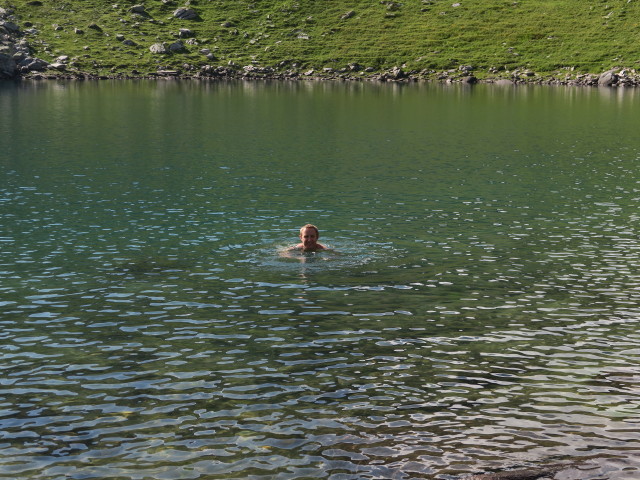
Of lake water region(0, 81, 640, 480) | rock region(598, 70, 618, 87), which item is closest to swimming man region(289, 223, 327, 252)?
lake water region(0, 81, 640, 480)

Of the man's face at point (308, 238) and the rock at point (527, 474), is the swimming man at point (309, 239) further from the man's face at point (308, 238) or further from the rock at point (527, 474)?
the rock at point (527, 474)

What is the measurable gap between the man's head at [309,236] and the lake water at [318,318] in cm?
85

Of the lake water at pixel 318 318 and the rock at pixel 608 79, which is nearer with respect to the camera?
the lake water at pixel 318 318

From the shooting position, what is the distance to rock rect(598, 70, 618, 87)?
19025 cm

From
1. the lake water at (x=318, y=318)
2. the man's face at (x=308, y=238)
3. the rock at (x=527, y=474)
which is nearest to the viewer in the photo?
the rock at (x=527, y=474)

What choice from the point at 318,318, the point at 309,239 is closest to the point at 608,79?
the point at 309,239

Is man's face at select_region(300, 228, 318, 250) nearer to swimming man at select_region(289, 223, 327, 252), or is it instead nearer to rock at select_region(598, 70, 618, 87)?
swimming man at select_region(289, 223, 327, 252)

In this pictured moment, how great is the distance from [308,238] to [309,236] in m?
0.22

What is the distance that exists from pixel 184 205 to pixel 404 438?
36222 mm

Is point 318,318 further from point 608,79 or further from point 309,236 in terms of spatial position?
point 608,79

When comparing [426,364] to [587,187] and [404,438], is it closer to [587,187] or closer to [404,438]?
[404,438]

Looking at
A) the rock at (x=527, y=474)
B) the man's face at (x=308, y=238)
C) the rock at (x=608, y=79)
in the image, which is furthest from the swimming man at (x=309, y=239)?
the rock at (x=608, y=79)

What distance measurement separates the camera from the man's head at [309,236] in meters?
37.6

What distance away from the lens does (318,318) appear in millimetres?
29609
